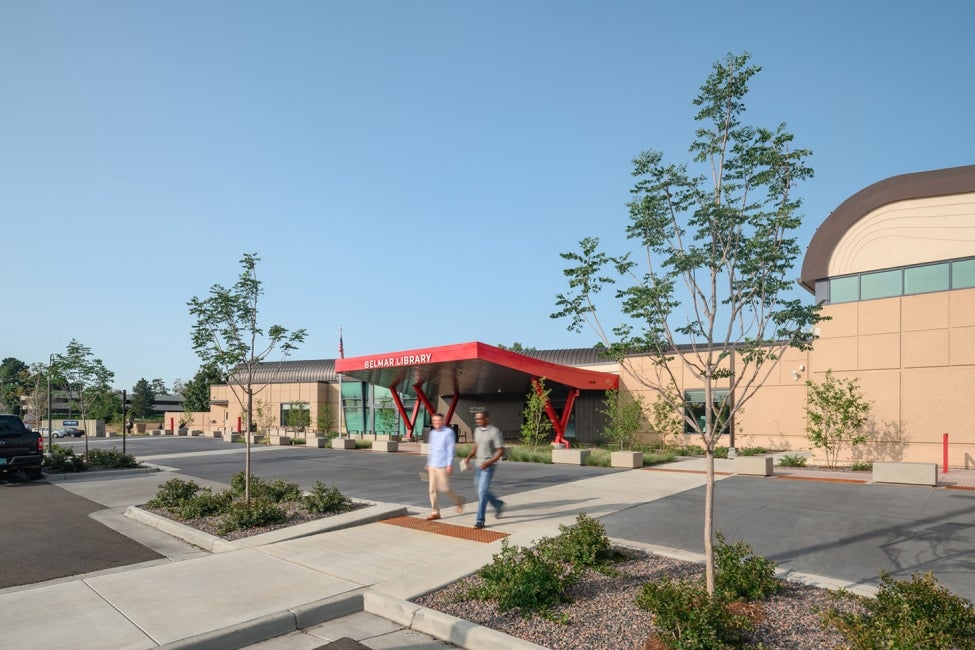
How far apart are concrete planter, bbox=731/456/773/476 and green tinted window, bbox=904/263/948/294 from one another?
840cm

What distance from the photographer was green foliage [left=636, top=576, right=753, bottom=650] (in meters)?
5.27

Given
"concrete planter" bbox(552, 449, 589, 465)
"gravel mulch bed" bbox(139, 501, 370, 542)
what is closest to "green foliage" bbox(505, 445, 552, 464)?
"concrete planter" bbox(552, 449, 589, 465)

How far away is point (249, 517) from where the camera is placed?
10.6 meters

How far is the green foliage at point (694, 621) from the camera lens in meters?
5.27

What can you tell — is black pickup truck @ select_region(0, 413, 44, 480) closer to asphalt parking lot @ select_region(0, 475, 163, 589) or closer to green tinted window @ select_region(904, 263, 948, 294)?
asphalt parking lot @ select_region(0, 475, 163, 589)

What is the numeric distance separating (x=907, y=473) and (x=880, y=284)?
8587mm

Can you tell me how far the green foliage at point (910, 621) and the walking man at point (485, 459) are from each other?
18.7 ft

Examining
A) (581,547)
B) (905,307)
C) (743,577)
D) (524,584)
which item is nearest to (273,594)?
(524,584)

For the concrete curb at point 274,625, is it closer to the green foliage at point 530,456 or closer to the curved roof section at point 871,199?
the green foliage at point 530,456

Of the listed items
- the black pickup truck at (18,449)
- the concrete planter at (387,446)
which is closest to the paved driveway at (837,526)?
the concrete planter at (387,446)

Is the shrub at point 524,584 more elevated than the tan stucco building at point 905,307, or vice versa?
the tan stucco building at point 905,307

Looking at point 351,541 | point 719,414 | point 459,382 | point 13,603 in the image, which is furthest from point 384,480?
point 459,382

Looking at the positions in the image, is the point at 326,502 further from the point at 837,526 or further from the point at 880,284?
the point at 880,284

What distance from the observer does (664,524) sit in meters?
10.9
